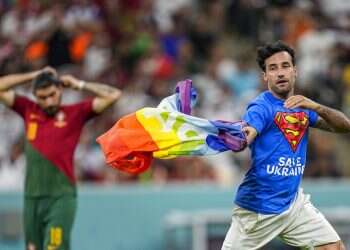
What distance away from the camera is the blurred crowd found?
18.0 metres

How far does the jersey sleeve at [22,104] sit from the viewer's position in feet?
42.0

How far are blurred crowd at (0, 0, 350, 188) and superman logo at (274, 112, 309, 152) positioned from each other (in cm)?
776

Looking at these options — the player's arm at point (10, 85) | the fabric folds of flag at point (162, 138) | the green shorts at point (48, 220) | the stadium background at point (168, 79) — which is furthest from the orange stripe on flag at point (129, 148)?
the stadium background at point (168, 79)

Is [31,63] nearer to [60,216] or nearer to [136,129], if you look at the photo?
[60,216]

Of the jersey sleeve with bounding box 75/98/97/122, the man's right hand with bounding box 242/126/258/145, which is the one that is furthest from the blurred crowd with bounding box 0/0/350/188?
the man's right hand with bounding box 242/126/258/145

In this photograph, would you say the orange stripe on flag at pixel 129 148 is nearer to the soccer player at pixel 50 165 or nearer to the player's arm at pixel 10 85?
the soccer player at pixel 50 165

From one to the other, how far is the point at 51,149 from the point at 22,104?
0.71 metres

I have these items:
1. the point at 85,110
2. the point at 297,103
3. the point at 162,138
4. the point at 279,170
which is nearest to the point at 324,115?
the point at 297,103

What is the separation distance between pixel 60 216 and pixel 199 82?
7350 millimetres

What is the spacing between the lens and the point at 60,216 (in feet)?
40.4

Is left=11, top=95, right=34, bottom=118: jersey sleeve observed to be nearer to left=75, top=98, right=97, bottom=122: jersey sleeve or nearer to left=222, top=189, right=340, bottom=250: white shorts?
left=75, top=98, right=97, bottom=122: jersey sleeve

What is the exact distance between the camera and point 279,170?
9984 millimetres

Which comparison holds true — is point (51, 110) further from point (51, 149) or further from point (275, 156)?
point (275, 156)

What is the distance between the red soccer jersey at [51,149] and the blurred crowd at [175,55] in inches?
195
